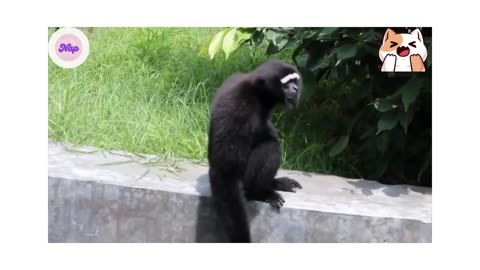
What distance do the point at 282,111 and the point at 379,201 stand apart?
1297 mm

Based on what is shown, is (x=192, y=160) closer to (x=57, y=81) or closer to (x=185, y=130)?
(x=185, y=130)

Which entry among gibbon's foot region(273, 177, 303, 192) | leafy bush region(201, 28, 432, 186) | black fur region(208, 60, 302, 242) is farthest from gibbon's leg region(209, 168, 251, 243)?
leafy bush region(201, 28, 432, 186)

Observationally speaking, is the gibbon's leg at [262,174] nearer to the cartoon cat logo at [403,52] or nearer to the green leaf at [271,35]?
the green leaf at [271,35]

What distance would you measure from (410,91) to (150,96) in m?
2.27

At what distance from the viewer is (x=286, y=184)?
5895 millimetres

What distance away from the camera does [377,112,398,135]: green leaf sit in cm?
612

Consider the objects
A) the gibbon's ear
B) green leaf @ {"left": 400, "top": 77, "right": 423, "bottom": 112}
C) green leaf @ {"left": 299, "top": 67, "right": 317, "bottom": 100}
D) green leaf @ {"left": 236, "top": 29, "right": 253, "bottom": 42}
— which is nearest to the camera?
the gibbon's ear

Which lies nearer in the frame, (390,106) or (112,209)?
(112,209)

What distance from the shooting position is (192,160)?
20.4ft

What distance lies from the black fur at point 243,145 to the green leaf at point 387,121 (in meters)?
0.95

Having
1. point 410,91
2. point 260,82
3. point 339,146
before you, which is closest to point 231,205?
point 260,82

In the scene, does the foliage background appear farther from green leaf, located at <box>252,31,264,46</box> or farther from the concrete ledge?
the concrete ledge

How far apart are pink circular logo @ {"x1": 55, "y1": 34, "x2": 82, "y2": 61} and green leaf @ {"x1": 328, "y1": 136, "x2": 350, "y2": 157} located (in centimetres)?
240

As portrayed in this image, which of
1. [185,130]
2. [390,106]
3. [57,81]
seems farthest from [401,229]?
[57,81]
